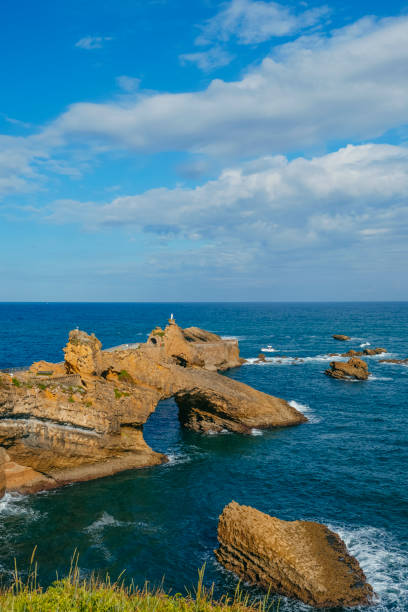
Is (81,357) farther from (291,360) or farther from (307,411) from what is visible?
(291,360)

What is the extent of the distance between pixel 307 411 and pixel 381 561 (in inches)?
1158

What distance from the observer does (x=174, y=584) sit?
20750 mm

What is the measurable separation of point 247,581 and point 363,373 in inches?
2101

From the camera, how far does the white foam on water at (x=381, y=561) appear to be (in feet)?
64.7

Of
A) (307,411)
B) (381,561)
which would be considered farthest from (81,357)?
(307,411)

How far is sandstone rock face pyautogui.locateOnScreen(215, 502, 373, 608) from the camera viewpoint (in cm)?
1964

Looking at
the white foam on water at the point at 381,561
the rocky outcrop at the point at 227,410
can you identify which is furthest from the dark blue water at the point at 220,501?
the rocky outcrop at the point at 227,410

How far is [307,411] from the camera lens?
5141 cm

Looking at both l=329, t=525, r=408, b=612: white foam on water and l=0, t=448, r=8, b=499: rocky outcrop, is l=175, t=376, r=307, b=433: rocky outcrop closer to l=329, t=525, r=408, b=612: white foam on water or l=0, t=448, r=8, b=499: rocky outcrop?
l=0, t=448, r=8, b=499: rocky outcrop

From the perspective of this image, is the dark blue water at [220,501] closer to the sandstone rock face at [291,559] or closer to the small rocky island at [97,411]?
the sandstone rock face at [291,559]

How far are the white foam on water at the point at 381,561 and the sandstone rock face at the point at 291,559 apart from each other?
76 cm

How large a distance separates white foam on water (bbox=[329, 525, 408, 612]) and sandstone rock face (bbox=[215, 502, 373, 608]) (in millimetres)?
761

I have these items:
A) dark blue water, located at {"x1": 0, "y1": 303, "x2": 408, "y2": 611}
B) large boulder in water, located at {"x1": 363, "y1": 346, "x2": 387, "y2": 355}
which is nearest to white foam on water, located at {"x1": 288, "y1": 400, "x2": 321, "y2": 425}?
dark blue water, located at {"x1": 0, "y1": 303, "x2": 408, "y2": 611}

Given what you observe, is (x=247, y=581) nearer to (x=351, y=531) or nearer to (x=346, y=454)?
(x=351, y=531)
